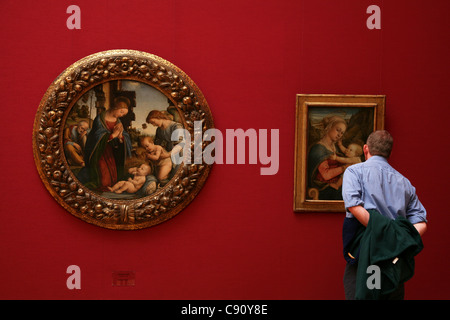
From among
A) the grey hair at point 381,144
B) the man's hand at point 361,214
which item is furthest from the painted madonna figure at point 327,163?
the man's hand at point 361,214

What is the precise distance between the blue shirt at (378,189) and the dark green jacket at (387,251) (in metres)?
0.11

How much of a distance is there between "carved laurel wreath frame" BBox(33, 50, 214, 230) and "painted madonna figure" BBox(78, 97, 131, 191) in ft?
0.48

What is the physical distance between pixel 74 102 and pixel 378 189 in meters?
3.06

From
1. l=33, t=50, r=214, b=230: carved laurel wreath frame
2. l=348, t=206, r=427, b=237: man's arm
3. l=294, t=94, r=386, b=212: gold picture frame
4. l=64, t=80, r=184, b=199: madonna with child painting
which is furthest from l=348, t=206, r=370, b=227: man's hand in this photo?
l=64, t=80, r=184, b=199: madonna with child painting

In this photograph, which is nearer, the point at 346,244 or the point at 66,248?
the point at 346,244

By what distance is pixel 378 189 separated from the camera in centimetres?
334

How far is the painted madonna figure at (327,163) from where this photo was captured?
4.70 metres

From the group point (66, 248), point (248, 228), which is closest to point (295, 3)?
point (248, 228)

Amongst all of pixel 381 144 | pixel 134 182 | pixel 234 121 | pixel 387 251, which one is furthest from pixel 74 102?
pixel 387 251

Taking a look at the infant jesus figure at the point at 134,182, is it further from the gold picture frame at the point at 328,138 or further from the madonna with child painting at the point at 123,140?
the gold picture frame at the point at 328,138

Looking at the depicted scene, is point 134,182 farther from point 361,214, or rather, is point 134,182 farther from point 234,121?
point 361,214

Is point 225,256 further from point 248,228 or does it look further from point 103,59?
point 103,59

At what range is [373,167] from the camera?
3.38m

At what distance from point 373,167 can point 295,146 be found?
139cm
